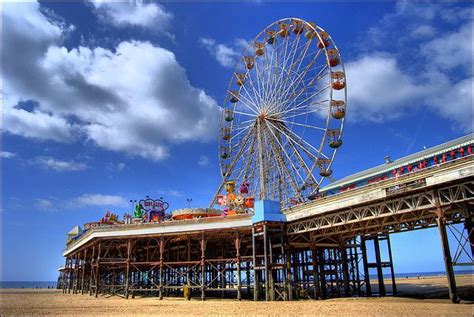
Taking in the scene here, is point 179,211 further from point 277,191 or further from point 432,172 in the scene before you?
point 432,172

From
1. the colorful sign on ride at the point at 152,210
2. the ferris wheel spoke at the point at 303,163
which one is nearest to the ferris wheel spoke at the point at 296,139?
the ferris wheel spoke at the point at 303,163

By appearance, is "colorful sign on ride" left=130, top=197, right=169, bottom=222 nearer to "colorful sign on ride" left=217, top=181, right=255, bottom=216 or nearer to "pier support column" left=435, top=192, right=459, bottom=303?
"colorful sign on ride" left=217, top=181, right=255, bottom=216

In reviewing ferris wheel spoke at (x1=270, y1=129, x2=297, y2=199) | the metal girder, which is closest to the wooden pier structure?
the metal girder

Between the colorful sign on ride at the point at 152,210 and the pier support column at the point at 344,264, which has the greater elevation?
the colorful sign on ride at the point at 152,210

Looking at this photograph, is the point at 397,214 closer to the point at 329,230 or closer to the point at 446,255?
the point at 446,255

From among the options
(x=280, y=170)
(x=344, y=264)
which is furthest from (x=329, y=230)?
(x=280, y=170)

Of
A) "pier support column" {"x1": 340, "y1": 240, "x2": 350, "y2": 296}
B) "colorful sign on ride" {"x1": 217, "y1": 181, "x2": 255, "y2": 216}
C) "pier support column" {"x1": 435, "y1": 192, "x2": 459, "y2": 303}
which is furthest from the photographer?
"colorful sign on ride" {"x1": 217, "y1": 181, "x2": 255, "y2": 216}

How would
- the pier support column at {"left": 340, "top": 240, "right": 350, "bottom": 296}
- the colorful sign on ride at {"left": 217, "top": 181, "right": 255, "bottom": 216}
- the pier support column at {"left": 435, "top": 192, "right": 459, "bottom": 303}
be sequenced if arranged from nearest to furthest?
the pier support column at {"left": 435, "top": 192, "right": 459, "bottom": 303} < the pier support column at {"left": 340, "top": 240, "right": 350, "bottom": 296} < the colorful sign on ride at {"left": 217, "top": 181, "right": 255, "bottom": 216}

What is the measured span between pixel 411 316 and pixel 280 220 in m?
16.4

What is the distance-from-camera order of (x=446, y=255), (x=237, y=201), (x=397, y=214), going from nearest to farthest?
1. (x=446, y=255)
2. (x=397, y=214)
3. (x=237, y=201)

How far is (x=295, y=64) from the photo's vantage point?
45.9 m

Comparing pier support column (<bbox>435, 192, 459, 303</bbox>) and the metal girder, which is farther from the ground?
the metal girder

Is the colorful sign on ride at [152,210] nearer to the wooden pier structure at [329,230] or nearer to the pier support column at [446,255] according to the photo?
the wooden pier structure at [329,230]

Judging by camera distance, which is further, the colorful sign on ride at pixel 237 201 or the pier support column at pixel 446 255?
the colorful sign on ride at pixel 237 201
